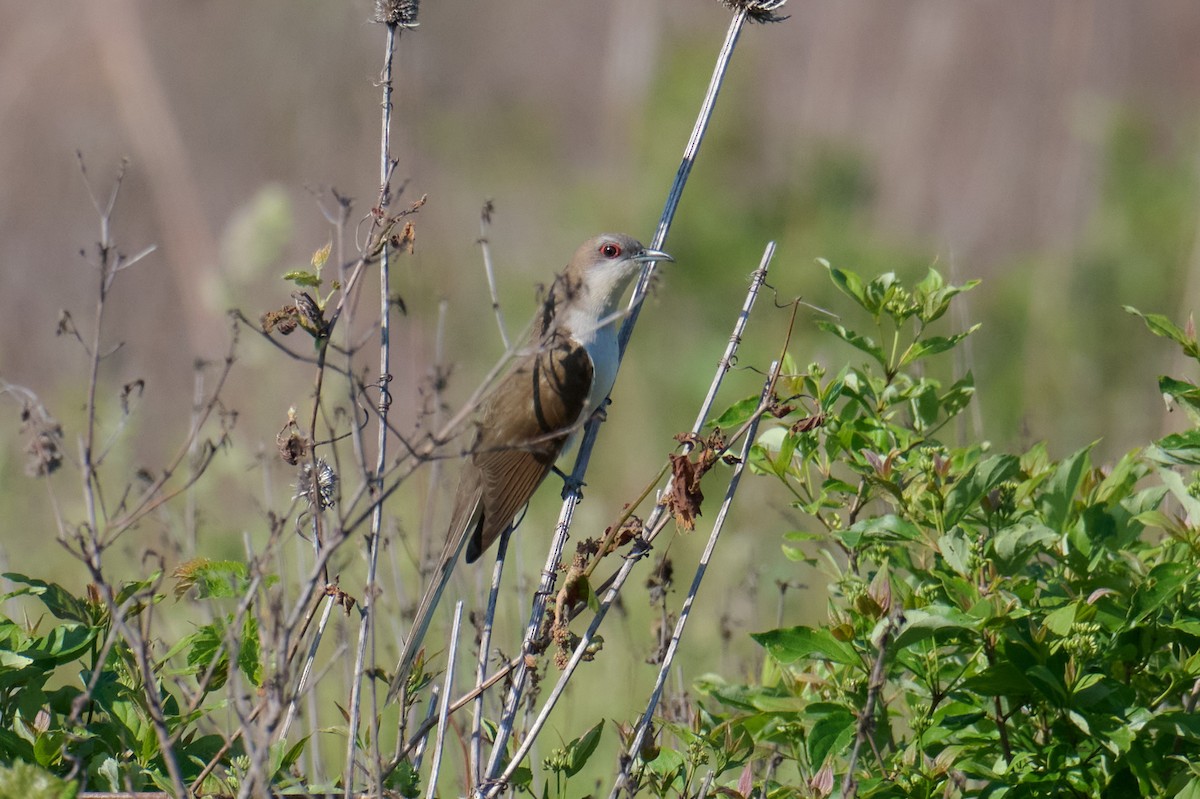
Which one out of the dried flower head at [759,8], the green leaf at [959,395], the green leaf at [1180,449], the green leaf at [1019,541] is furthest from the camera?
the dried flower head at [759,8]

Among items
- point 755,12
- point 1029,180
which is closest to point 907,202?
point 1029,180

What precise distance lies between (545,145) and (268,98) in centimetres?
343

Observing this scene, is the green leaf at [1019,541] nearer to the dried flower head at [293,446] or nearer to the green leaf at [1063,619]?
the green leaf at [1063,619]

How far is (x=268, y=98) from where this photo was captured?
1251cm

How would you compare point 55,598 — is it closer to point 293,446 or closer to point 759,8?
point 293,446

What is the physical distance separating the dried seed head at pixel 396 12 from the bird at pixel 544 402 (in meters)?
0.94

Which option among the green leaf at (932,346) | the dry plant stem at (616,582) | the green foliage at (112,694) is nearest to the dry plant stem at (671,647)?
the dry plant stem at (616,582)

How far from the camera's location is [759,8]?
2998 mm

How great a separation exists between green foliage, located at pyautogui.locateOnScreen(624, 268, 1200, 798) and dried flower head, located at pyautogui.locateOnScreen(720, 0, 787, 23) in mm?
774

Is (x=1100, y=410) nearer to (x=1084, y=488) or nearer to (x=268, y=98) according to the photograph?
(x=1084, y=488)

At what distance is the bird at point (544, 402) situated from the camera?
148 inches

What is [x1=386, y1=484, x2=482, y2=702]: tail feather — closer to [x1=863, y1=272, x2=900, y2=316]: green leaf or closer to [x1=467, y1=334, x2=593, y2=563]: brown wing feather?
[x1=467, y1=334, x2=593, y2=563]: brown wing feather

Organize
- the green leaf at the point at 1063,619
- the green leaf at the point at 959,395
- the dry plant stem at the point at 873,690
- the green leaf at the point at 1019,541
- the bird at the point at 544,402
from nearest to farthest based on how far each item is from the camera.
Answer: the dry plant stem at the point at 873,690, the green leaf at the point at 1063,619, the green leaf at the point at 1019,541, the green leaf at the point at 959,395, the bird at the point at 544,402

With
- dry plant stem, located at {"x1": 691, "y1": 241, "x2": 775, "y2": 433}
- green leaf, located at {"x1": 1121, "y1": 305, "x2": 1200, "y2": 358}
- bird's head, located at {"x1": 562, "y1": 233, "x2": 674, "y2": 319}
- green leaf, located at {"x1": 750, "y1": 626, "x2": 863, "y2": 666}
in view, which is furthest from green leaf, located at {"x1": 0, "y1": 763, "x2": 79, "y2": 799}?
bird's head, located at {"x1": 562, "y1": 233, "x2": 674, "y2": 319}
